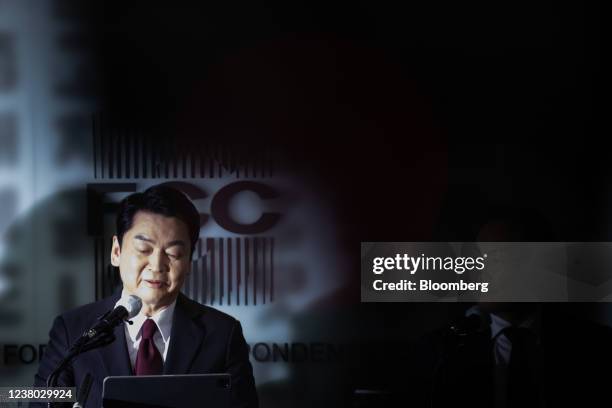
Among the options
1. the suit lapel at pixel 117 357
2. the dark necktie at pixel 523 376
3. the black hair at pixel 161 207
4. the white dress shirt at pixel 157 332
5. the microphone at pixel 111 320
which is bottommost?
the dark necktie at pixel 523 376

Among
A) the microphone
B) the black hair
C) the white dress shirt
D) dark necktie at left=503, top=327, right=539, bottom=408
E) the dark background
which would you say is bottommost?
dark necktie at left=503, top=327, right=539, bottom=408

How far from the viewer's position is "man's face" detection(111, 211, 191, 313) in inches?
132

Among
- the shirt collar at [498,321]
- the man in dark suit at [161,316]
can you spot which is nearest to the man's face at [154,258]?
the man in dark suit at [161,316]

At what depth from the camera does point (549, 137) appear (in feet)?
10.9

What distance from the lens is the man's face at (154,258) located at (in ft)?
11.0

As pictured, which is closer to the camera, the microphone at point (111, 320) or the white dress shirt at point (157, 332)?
the microphone at point (111, 320)

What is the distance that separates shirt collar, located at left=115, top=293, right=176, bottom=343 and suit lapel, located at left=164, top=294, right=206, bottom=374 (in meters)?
0.03

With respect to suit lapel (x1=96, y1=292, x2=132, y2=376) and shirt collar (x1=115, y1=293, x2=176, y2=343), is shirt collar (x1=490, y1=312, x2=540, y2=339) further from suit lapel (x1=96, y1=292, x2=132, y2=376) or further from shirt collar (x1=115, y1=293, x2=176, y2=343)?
suit lapel (x1=96, y1=292, x2=132, y2=376)

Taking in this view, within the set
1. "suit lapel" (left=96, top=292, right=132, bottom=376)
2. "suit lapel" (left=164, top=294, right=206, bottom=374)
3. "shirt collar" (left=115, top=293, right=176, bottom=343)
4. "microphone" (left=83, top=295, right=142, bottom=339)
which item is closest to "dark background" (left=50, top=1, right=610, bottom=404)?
"suit lapel" (left=164, top=294, right=206, bottom=374)

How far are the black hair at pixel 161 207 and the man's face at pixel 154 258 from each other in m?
0.02

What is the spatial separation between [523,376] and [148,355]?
1.89 metres

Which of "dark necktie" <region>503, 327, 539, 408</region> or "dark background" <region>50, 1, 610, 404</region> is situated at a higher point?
"dark background" <region>50, 1, 610, 404</region>

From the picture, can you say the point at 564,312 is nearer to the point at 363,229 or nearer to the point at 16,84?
the point at 363,229

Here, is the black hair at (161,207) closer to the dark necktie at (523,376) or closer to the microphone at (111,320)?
the microphone at (111,320)
